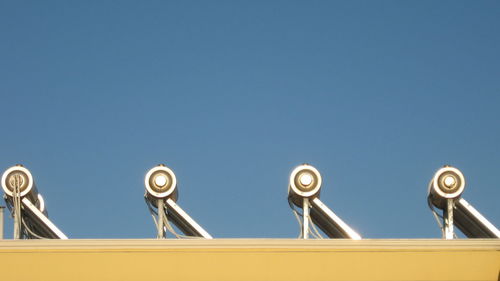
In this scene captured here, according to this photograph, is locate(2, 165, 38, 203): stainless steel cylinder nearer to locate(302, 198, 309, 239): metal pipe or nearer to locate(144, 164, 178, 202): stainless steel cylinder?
locate(144, 164, 178, 202): stainless steel cylinder

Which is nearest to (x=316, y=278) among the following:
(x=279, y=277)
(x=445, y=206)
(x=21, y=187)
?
(x=279, y=277)

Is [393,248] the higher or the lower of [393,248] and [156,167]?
the lower

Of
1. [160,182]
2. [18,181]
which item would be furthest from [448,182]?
[18,181]

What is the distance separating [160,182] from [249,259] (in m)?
3.76

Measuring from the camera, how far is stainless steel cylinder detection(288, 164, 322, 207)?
26.0 meters

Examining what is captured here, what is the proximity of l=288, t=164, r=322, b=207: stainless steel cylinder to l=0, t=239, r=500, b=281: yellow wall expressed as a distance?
252cm

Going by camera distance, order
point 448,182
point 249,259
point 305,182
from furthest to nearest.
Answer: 1. point 305,182
2. point 448,182
3. point 249,259

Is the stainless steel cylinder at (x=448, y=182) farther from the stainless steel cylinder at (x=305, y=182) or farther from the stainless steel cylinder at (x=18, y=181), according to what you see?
the stainless steel cylinder at (x=18, y=181)

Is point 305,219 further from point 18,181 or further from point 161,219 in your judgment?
point 18,181

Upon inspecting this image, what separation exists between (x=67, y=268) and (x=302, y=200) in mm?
6064

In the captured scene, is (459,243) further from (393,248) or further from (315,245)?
(315,245)

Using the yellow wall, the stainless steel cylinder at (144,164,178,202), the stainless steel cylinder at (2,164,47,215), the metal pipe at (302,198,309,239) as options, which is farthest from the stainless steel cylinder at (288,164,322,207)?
the stainless steel cylinder at (2,164,47,215)

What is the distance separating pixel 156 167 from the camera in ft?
85.8

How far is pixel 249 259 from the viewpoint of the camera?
2339 centimetres
